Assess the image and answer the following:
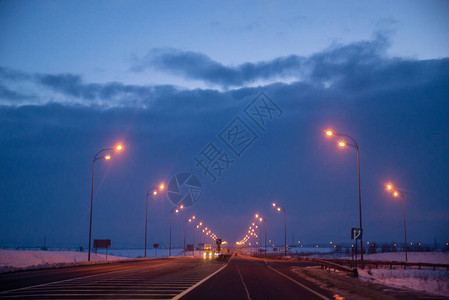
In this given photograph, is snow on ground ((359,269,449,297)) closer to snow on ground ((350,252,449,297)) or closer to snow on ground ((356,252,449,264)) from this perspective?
snow on ground ((350,252,449,297))

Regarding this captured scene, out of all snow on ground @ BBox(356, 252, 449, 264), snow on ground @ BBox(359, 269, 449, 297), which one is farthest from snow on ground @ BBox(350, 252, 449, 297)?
snow on ground @ BBox(356, 252, 449, 264)

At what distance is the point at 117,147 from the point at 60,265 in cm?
1255

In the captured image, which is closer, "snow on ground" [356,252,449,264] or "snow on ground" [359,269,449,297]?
"snow on ground" [359,269,449,297]

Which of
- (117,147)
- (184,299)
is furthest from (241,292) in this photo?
(117,147)

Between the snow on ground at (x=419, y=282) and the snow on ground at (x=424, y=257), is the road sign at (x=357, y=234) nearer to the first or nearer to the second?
the snow on ground at (x=419, y=282)

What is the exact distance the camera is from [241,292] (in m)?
18.4

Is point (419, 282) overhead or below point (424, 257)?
overhead

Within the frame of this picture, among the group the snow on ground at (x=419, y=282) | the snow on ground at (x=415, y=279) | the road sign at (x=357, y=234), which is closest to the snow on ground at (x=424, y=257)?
the snow on ground at (x=415, y=279)

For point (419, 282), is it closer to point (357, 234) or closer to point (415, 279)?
point (415, 279)

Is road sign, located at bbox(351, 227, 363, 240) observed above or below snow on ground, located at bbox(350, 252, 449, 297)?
above

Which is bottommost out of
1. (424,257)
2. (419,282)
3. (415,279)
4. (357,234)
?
(424,257)

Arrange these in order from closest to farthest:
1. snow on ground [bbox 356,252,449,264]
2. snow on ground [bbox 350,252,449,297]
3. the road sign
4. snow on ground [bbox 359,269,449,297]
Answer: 1. snow on ground [bbox 359,269,449,297]
2. snow on ground [bbox 350,252,449,297]
3. the road sign
4. snow on ground [bbox 356,252,449,264]

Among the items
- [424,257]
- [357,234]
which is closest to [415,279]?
[357,234]

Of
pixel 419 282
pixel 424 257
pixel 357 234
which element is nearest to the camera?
pixel 419 282
